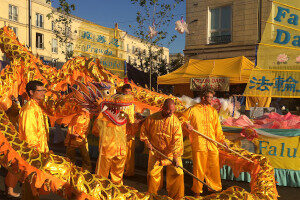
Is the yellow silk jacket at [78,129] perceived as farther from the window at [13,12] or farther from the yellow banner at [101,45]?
the window at [13,12]

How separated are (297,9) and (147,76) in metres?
10.2

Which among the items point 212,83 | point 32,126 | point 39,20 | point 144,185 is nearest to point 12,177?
point 32,126

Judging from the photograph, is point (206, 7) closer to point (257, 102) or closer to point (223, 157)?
point (257, 102)

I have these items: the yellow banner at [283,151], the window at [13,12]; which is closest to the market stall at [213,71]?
the yellow banner at [283,151]

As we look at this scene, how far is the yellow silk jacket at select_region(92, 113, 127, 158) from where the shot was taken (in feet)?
12.2

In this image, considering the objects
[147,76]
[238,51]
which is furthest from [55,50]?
[238,51]

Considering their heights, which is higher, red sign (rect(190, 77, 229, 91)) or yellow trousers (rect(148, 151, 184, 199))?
red sign (rect(190, 77, 229, 91))

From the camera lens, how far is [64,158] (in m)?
2.30

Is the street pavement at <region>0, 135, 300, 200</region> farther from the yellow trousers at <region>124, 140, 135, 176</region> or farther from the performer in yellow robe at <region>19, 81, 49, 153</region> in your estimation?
the performer in yellow robe at <region>19, 81, 49, 153</region>

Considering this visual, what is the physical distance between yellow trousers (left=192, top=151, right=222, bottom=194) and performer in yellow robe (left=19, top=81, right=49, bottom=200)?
2153 mm

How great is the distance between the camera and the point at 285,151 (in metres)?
4.76

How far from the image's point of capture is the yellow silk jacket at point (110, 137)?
3729 mm

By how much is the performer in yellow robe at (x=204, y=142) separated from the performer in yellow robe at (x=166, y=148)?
1.75ft

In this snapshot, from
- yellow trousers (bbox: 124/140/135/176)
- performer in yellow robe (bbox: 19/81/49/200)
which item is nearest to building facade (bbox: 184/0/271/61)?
yellow trousers (bbox: 124/140/135/176)
